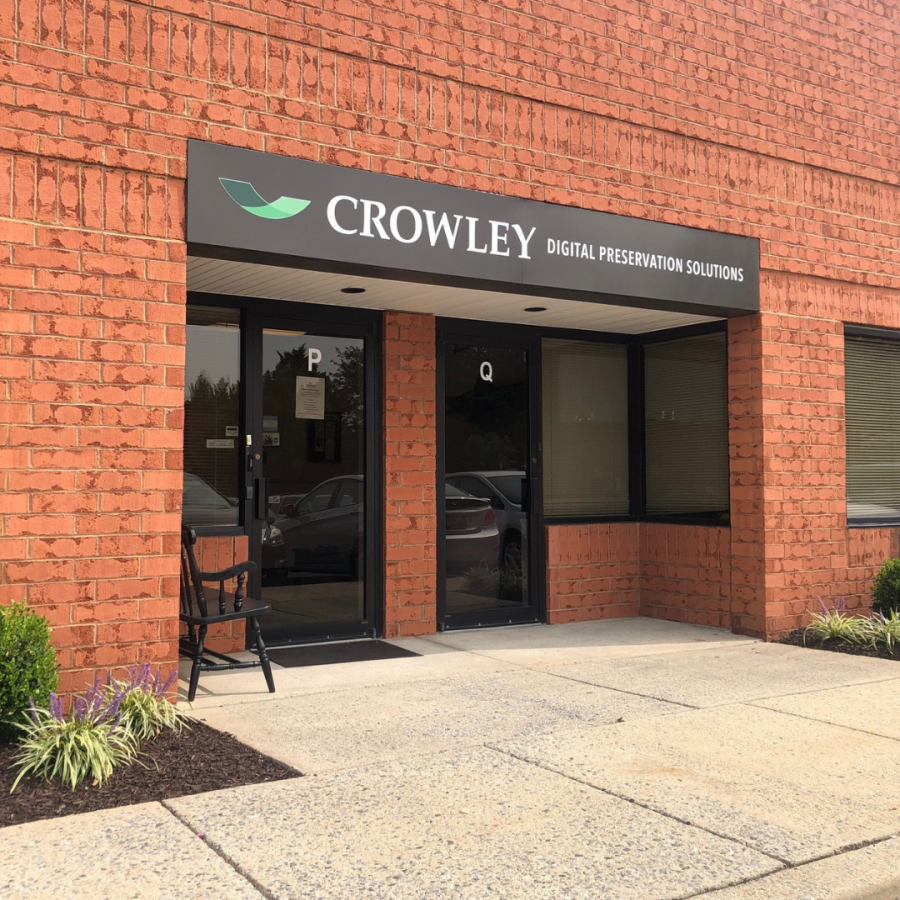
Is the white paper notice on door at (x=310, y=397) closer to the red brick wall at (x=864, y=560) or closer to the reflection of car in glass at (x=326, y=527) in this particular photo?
the reflection of car in glass at (x=326, y=527)

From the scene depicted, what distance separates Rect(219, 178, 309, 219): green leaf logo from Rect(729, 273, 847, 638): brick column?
166 inches

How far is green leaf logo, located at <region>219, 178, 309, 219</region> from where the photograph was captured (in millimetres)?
5973

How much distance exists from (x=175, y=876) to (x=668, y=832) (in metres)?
1.85

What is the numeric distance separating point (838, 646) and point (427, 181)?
16.0ft

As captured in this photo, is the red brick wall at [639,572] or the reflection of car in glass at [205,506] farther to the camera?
the red brick wall at [639,572]

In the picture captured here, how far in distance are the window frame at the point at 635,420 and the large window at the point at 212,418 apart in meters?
2.97

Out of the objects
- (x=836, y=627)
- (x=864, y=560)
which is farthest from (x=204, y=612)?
(x=864, y=560)

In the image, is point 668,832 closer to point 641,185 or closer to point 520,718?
point 520,718

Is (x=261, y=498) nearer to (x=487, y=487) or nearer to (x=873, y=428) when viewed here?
(x=487, y=487)

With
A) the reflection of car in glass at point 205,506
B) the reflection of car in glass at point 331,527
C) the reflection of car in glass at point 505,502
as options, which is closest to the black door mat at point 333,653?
the reflection of car in glass at point 331,527

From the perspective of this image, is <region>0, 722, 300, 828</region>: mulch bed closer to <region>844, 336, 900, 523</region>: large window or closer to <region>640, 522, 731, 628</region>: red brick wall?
<region>640, 522, 731, 628</region>: red brick wall

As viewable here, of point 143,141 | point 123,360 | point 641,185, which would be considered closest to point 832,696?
point 641,185

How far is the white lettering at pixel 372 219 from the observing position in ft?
21.2

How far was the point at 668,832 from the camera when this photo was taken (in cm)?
386
